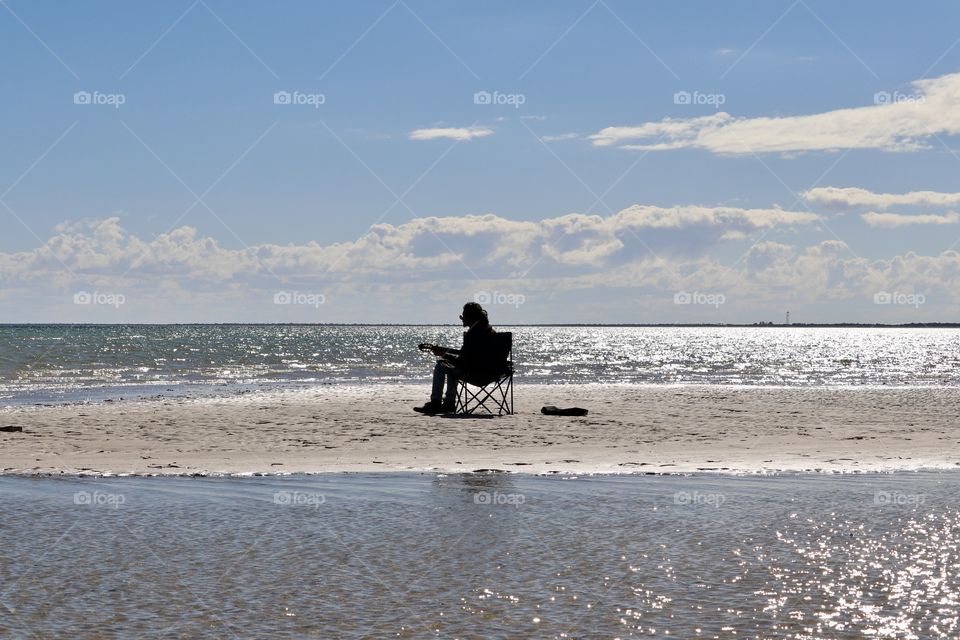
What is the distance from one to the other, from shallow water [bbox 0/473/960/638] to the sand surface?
2071 mm

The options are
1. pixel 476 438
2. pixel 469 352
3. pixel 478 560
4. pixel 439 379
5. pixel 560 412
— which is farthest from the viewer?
pixel 560 412

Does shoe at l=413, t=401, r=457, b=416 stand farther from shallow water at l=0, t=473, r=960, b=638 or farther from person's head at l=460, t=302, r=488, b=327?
shallow water at l=0, t=473, r=960, b=638

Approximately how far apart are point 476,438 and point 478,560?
8.78 metres

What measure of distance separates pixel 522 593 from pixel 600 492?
432cm

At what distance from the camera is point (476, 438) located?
1605 cm

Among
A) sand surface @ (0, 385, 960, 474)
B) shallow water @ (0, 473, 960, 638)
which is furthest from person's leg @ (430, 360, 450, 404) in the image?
shallow water @ (0, 473, 960, 638)

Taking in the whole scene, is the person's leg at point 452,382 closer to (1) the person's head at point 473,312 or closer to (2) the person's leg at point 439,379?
(2) the person's leg at point 439,379

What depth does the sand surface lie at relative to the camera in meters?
13.1

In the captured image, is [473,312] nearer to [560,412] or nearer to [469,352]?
[469,352]

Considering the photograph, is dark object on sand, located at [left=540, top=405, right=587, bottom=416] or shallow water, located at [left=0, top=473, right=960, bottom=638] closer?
shallow water, located at [left=0, top=473, right=960, bottom=638]

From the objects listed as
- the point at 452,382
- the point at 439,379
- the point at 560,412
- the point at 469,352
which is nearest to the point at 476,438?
the point at 469,352

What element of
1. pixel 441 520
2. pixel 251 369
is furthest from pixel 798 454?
pixel 251 369

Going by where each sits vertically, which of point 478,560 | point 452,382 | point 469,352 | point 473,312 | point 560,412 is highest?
point 473,312

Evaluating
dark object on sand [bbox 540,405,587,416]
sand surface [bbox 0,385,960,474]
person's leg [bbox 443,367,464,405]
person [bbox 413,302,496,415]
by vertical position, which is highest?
person [bbox 413,302,496,415]
